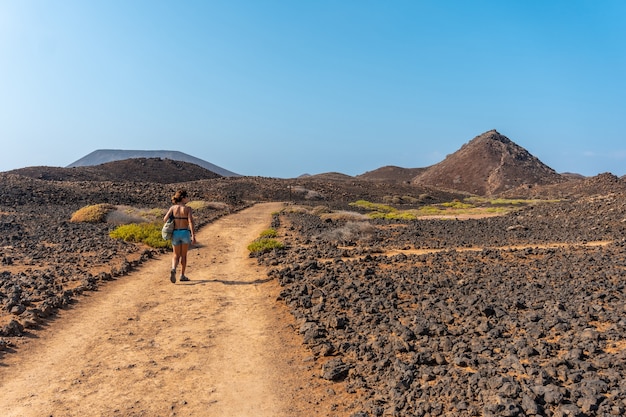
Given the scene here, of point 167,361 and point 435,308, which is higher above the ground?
point 435,308

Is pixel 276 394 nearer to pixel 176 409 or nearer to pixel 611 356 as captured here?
pixel 176 409

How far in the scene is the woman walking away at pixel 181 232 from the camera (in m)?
11.1

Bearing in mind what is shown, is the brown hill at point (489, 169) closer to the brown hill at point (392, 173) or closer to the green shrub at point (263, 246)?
the brown hill at point (392, 173)

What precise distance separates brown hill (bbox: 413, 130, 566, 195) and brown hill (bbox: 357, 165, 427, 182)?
14789mm

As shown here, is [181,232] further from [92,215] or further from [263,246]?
[92,215]

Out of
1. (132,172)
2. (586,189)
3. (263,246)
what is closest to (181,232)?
(263,246)

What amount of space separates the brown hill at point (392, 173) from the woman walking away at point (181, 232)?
128m

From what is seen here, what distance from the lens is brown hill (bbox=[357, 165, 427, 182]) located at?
13962 centimetres

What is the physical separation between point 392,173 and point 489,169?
135 ft

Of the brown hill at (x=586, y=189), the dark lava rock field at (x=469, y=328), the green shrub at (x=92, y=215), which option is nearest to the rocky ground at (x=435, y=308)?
the dark lava rock field at (x=469, y=328)

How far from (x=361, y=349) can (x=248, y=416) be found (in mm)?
2093

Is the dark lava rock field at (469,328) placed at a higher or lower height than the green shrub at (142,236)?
lower

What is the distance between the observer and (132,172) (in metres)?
80.2

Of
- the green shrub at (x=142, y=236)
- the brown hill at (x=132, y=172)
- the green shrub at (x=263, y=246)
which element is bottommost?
the green shrub at (x=263, y=246)
